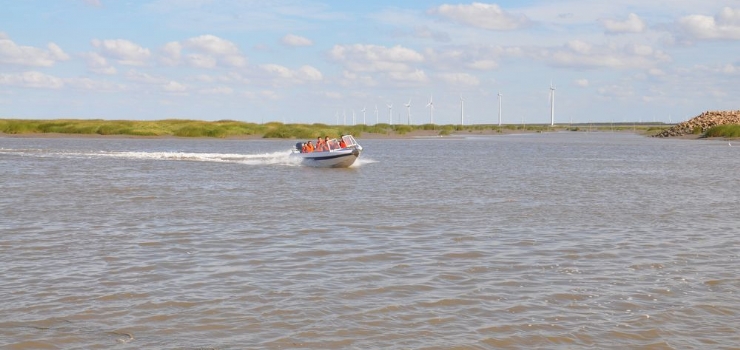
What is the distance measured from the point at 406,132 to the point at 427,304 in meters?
114

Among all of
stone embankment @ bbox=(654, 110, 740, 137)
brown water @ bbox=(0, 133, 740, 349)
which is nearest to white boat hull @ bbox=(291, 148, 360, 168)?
brown water @ bbox=(0, 133, 740, 349)

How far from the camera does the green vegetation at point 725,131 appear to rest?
8856 centimetres

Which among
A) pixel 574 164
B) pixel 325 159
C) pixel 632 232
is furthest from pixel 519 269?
pixel 574 164

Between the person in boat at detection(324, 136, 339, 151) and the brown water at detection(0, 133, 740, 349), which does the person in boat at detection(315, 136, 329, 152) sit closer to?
the person in boat at detection(324, 136, 339, 151)

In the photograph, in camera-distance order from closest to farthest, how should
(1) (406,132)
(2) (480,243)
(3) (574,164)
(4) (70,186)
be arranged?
(2) (480,243) → (4) (70,186) → (3) (574,164) → (1) (406,132)

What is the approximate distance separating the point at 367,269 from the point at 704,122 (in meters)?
104

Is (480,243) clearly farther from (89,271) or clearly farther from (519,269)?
(89,271)

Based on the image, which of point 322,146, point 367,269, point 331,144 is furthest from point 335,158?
point 367,269

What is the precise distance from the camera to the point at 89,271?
12.9 meters

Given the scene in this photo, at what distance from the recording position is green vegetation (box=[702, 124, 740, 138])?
88.6 meters

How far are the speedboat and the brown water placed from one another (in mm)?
14936

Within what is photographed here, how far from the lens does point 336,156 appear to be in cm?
4238

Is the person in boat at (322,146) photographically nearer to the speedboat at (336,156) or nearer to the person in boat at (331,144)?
the person in boat at (331,144)

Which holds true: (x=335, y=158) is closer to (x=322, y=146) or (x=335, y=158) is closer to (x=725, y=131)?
(x=322, y=146)
